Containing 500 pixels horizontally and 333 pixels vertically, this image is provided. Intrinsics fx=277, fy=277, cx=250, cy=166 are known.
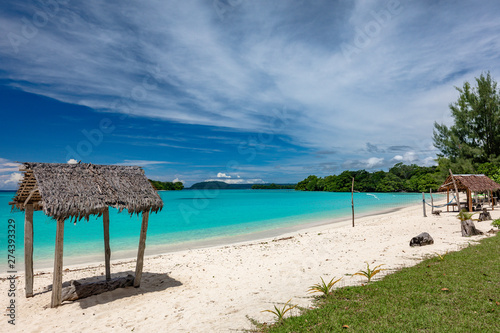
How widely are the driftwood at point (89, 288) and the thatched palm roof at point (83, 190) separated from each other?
6.35 ft

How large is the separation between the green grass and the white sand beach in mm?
687

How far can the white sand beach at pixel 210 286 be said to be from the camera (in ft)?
18.3

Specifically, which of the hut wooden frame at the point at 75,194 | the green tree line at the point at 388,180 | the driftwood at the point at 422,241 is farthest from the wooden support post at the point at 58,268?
the green tree line at the point at 388,180

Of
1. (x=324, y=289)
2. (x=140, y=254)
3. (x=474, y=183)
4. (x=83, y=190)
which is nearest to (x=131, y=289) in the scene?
(x=140, y=254)

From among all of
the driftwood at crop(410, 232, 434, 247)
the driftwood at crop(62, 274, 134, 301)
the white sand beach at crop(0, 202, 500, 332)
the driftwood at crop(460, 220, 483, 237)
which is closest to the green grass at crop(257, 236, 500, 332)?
the white sand beach at crop(0, 202, 500, 332)

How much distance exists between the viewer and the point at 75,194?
656 centimetres

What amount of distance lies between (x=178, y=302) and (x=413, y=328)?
4.84 meters

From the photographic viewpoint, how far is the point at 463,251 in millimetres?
8539

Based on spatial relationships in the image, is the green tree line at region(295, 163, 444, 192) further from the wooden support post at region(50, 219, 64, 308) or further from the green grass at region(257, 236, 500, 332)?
the wooden support post at region(50, 219, 64, 308)

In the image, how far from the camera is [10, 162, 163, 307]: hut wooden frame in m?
6.33

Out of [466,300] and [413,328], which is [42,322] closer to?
[413,328]

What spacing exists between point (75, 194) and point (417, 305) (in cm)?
751

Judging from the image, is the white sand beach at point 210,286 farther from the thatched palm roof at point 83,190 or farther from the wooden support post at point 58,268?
the thatched palm roof at point 83,190

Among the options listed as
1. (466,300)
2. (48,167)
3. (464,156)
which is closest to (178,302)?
(48,167)
